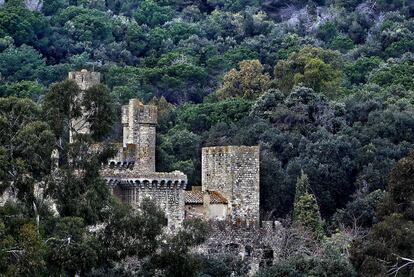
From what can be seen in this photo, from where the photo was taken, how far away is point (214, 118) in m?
77.4

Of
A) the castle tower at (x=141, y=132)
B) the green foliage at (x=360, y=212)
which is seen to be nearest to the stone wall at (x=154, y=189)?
the castle tower at (x=141, y=132)

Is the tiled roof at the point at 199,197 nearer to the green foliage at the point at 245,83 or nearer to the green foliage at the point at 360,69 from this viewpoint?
the green foliage at the point at 245,83

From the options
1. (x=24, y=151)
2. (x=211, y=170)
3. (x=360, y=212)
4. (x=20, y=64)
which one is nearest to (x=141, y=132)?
(x=211, y=170)

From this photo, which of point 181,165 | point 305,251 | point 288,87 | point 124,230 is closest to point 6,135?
point 124,230

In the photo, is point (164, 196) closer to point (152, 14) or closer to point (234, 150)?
point (234, 150)

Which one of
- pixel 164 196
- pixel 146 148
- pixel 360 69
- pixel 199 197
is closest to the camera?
pixel 164 196

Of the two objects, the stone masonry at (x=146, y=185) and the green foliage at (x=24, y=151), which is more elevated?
the green foliage at (x=24, y=151)

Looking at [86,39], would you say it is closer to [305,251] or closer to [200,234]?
[305,251]

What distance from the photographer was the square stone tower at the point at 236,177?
61.2 metres

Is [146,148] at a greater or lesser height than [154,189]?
greater

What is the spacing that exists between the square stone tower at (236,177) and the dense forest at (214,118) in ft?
7.24

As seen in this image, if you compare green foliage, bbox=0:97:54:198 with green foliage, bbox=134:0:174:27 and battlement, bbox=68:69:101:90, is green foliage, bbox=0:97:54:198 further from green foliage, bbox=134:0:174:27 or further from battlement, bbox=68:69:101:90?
green foliage, bbox=134:0:174:27

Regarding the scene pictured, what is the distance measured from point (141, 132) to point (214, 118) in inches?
630

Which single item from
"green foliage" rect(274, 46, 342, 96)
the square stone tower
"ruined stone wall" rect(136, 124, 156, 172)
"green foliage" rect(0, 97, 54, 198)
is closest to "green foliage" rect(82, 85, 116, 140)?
"green foliage" rect(0, 97, 54, 198)
